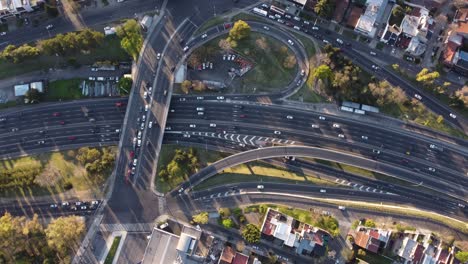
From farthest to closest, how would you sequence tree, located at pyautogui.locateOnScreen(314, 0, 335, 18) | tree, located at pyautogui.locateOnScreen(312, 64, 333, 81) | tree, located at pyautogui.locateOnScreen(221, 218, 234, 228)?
1. tree, located at pyautogui.locateOnScreen(314, 0, 335, 18)
2. tree, located at pyautogui.locateOnScreen(312, 64, 333, 81)
3. tree, located at pyautogui.locateOnScreen(221, 218, 234, 228)

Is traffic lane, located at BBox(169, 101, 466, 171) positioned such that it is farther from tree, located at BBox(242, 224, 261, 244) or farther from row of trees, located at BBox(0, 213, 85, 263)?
row of trees, located at BBox(0, 213, 85, 263)

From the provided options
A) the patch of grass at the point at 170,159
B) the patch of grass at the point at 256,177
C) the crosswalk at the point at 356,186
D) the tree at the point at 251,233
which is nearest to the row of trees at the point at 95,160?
the patch of grass at the point at 170,159

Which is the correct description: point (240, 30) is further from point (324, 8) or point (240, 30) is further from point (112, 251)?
point (112, 251)

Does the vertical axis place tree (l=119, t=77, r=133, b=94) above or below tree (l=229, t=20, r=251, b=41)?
below

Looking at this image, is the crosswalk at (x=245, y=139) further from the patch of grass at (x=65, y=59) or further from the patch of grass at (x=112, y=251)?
the patch of grass at (x=112, y=251)

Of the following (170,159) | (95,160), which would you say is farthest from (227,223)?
(95,160)

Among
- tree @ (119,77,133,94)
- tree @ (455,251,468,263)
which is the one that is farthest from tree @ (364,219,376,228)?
tree @ (119,77,133,94)
